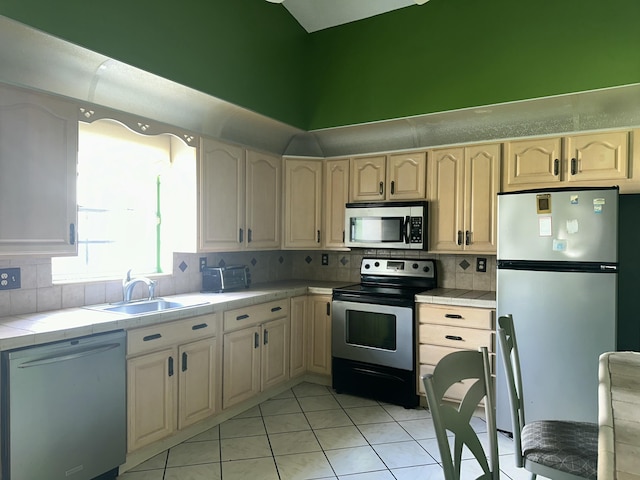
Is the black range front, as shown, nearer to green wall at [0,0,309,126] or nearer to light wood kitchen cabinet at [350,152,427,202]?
light wood kitchen cabinet at [350,152,427,202]

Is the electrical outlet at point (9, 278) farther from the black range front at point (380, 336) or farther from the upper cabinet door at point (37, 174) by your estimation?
the black range front at point (380, 336)

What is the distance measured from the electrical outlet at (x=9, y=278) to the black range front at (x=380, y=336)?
7.53ft

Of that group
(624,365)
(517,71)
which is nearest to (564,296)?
(624,365)

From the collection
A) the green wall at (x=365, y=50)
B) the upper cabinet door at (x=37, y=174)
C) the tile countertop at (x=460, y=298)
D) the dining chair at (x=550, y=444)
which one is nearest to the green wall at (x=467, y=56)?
the green wall at (x=365, y=50)

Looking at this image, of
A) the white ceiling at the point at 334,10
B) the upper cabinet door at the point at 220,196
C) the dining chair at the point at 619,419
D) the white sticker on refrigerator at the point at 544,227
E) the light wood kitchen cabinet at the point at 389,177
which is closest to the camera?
the dining chair at the point at 619,419

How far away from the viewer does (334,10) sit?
12.5ft

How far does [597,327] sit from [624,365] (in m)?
0.94

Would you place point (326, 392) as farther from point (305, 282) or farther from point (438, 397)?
point (438, 397)

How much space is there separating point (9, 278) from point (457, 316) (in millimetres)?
2922

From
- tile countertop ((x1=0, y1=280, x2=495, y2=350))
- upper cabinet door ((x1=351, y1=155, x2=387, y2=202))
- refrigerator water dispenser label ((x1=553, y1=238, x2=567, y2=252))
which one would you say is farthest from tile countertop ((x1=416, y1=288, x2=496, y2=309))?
upper cabinet door ((x1=351, y1=155, x2=387, y2=202))

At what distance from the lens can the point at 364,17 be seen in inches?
149

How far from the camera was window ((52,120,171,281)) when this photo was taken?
9.50ft

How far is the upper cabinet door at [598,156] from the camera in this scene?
2.96 metres

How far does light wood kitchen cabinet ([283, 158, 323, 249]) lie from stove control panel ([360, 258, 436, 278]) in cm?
52
